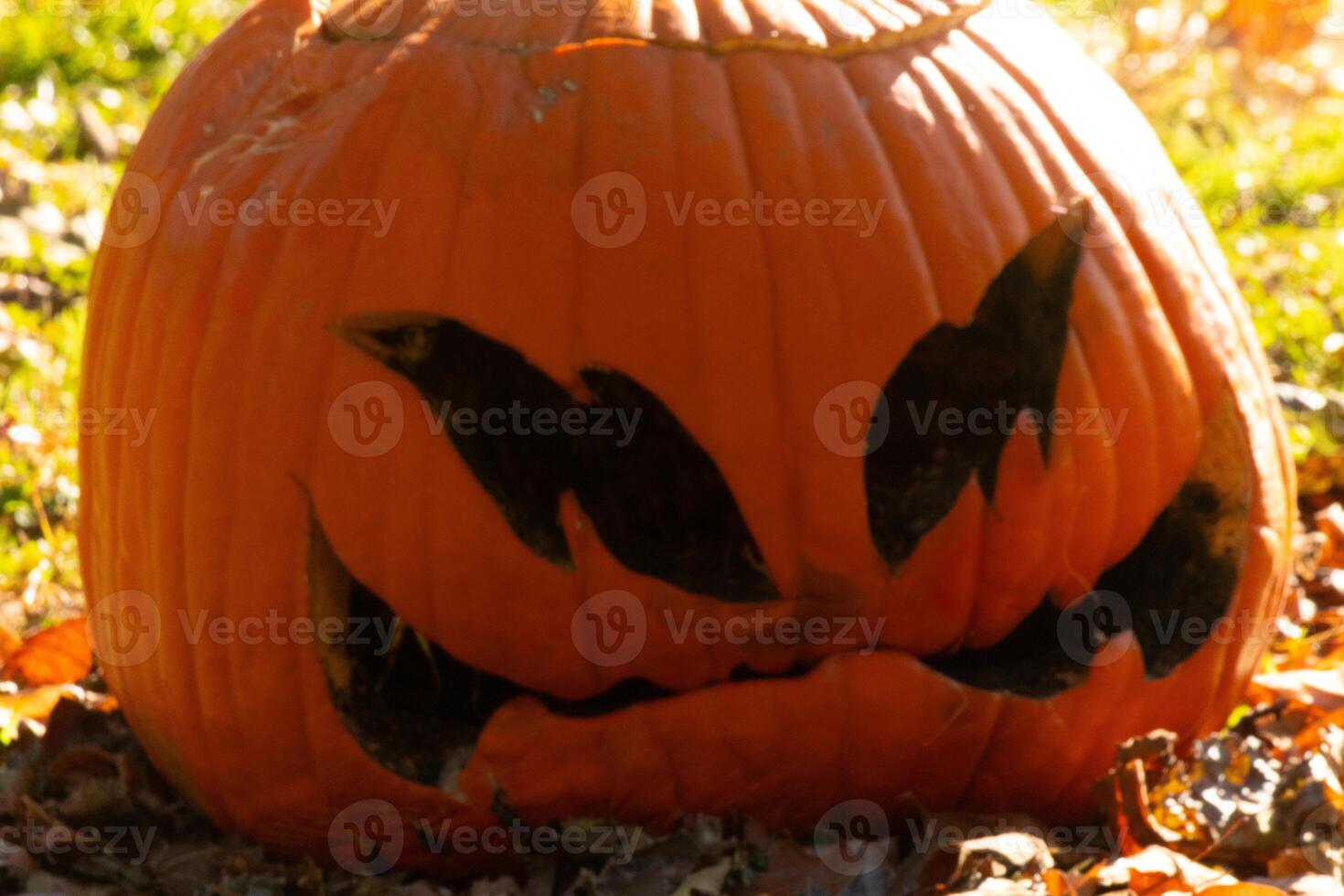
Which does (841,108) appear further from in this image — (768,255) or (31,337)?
(31,337)

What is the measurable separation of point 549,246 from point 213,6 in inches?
210

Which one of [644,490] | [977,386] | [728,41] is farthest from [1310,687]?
[728,41]

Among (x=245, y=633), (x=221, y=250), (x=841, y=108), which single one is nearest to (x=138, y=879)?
(x=245, y=633)

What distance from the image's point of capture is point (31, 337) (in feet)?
14.4

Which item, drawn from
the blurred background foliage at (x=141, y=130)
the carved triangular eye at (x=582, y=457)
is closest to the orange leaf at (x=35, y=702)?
the blurred background foliage at (x=141, y=130)

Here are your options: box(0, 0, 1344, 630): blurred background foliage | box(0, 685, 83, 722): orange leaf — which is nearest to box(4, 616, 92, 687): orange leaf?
box(0, 685, 83, 722): orange leaf

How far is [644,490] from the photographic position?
2.25 meters

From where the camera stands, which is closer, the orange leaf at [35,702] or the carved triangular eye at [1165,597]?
the carved triangular eye at [1165,597]

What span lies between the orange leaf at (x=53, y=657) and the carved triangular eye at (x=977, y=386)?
1.61 metres

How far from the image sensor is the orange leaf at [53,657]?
9.86 ft

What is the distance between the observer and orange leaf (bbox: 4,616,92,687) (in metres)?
3.01

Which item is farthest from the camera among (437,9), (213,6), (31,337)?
(213,6)

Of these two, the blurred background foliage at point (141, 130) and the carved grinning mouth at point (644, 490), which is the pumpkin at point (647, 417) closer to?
the carved grinning mouth at point (644, 490)

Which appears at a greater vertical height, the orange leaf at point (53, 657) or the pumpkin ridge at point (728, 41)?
the pumpkin ridge at point (728, 41)
